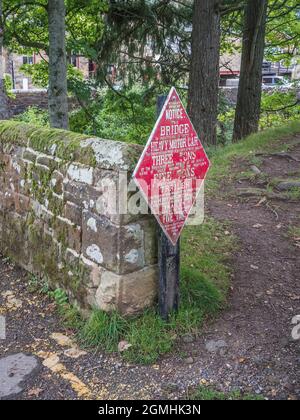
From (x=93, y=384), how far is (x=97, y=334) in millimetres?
471

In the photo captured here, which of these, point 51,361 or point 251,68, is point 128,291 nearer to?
point 51,361

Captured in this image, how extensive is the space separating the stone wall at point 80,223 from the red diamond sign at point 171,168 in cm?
18

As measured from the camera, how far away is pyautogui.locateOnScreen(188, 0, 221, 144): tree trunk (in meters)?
8.06

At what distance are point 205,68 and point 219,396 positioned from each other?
268 inches

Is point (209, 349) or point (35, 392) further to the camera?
point (209, 349)

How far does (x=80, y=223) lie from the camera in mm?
3705

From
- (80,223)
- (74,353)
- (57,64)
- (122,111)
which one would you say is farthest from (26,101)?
(74,353)

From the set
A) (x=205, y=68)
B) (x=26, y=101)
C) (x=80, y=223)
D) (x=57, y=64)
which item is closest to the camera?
(x=80, y=223)

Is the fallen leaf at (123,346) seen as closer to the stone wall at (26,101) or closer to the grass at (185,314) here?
the grass at (185,314)

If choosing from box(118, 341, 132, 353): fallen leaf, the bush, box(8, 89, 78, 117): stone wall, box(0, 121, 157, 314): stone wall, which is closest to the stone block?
box(0, 121, 157, 314): stone wall

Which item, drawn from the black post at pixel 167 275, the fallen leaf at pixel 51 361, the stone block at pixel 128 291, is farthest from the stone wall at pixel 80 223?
the fallen leaf at pixel 51 361

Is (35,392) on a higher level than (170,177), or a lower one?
lower

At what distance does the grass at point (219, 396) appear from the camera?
2.74 meters
